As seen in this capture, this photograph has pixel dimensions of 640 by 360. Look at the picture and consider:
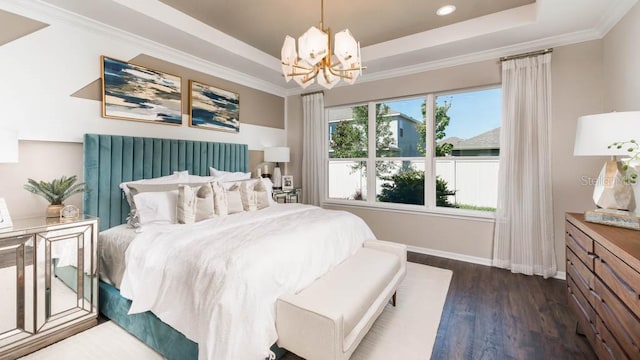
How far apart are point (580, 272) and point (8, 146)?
13.4 feet

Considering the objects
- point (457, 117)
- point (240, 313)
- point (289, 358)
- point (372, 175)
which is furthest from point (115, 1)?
point (457, 117)

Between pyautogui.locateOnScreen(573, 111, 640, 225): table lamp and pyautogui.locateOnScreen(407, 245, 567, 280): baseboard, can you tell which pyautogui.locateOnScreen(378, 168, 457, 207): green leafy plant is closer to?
pyautogui.locateOnScreen(407, 245, 567, 280): baseboard

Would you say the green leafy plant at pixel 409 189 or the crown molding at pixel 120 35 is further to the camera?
the green leafy plant at pixel 409 189

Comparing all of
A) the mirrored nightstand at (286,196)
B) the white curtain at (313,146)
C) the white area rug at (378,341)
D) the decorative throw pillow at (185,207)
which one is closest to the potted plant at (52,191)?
the decorative throw pillow at (185,207)

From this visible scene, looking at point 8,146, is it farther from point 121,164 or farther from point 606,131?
point 606,131

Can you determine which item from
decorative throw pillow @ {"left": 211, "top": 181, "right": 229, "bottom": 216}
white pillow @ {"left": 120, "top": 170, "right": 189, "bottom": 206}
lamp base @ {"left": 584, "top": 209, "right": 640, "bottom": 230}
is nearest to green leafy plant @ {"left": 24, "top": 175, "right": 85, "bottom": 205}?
white pillow @ {"left": 120, "top": 170, "right": 189, "bottom": 206}

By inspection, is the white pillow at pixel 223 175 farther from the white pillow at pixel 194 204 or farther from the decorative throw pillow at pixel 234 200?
the white pillow at pixel 194 204

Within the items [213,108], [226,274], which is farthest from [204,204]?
[213,108]

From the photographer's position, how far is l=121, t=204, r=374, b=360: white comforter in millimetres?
1436

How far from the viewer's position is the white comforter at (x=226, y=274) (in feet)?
4.71

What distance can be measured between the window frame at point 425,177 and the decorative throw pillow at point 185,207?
8.60ft

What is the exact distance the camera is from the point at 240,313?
1450mm

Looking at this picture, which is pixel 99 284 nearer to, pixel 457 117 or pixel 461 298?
pixel 461 298

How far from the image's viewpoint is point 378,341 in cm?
199
